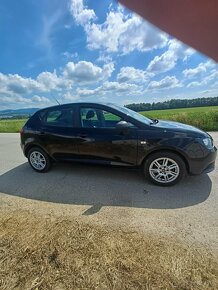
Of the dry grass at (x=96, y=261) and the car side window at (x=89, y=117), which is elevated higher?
the car side window at (x=89, y=117)

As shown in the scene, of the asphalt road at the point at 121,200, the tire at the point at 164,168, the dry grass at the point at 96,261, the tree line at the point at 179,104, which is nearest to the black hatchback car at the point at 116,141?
the tire at the point at 164,168

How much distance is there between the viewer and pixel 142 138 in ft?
13.5

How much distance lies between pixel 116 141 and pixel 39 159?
208 cm

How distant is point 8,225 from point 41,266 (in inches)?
42.2

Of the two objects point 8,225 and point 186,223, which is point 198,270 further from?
point 8,225

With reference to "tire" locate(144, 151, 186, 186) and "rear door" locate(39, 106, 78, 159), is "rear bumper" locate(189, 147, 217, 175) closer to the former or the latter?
"tire" locate(144, 151, 186, 186)

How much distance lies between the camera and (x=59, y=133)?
4.82 meters

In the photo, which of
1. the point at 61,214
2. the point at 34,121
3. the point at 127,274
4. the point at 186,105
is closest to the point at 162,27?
the point at 127,274

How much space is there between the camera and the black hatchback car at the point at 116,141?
13.1 feet

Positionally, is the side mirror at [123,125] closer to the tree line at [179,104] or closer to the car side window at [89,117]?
the car side window at [89,117]

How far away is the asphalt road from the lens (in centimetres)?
294

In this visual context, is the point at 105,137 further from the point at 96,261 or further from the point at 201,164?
the point at 96,261

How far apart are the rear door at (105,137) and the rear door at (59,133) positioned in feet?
0.64

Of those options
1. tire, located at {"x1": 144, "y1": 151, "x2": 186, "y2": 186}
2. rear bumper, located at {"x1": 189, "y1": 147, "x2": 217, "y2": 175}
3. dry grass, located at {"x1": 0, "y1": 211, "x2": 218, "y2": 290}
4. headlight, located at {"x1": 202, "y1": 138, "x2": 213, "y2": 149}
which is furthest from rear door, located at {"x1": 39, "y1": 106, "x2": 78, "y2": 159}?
headlight, located at {"x1": 202, "y1": 138, "x2": 213, "y2": 149}
